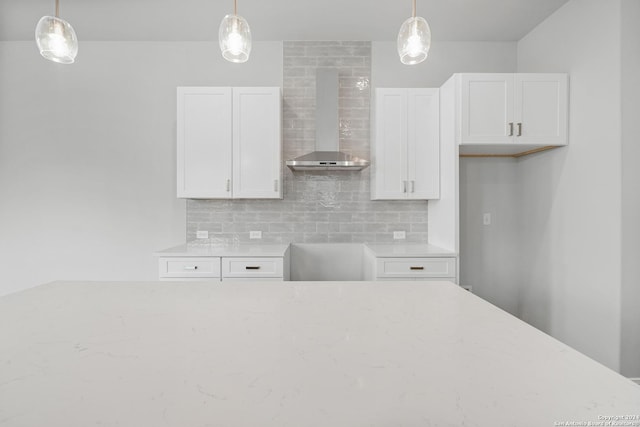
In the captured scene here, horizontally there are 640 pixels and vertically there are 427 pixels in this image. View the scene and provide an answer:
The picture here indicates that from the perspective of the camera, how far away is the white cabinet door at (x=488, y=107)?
234 cm

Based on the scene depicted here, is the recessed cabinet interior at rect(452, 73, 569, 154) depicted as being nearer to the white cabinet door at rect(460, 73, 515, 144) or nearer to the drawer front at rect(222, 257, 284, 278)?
the white cabinet door at rect(460, 73, 515, 144)

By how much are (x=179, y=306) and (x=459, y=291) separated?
0.98 metres

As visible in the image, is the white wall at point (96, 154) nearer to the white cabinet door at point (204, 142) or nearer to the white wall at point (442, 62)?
the white cabinet door at point (204, 142)

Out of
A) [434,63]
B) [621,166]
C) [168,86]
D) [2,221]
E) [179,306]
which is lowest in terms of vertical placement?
[179,306]

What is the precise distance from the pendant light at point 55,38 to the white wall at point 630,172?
120 inches

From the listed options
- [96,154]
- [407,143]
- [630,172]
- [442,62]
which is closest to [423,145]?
[407,143]

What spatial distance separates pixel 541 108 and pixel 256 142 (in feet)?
7.54

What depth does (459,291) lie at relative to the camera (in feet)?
3.69

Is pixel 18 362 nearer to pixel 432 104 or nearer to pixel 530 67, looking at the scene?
pixel 432 104

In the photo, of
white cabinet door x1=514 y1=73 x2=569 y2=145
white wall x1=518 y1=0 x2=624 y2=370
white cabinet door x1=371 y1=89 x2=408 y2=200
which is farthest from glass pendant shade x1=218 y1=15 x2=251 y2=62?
white wall x1=518 y1=0 x2=624 y2=370

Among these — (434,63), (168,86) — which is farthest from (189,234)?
(434,63)

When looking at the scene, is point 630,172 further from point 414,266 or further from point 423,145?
point 414,266

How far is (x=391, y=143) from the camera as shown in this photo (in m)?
2.68

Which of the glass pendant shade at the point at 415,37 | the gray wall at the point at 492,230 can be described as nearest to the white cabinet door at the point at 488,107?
the gray wall at the point at 492,230
